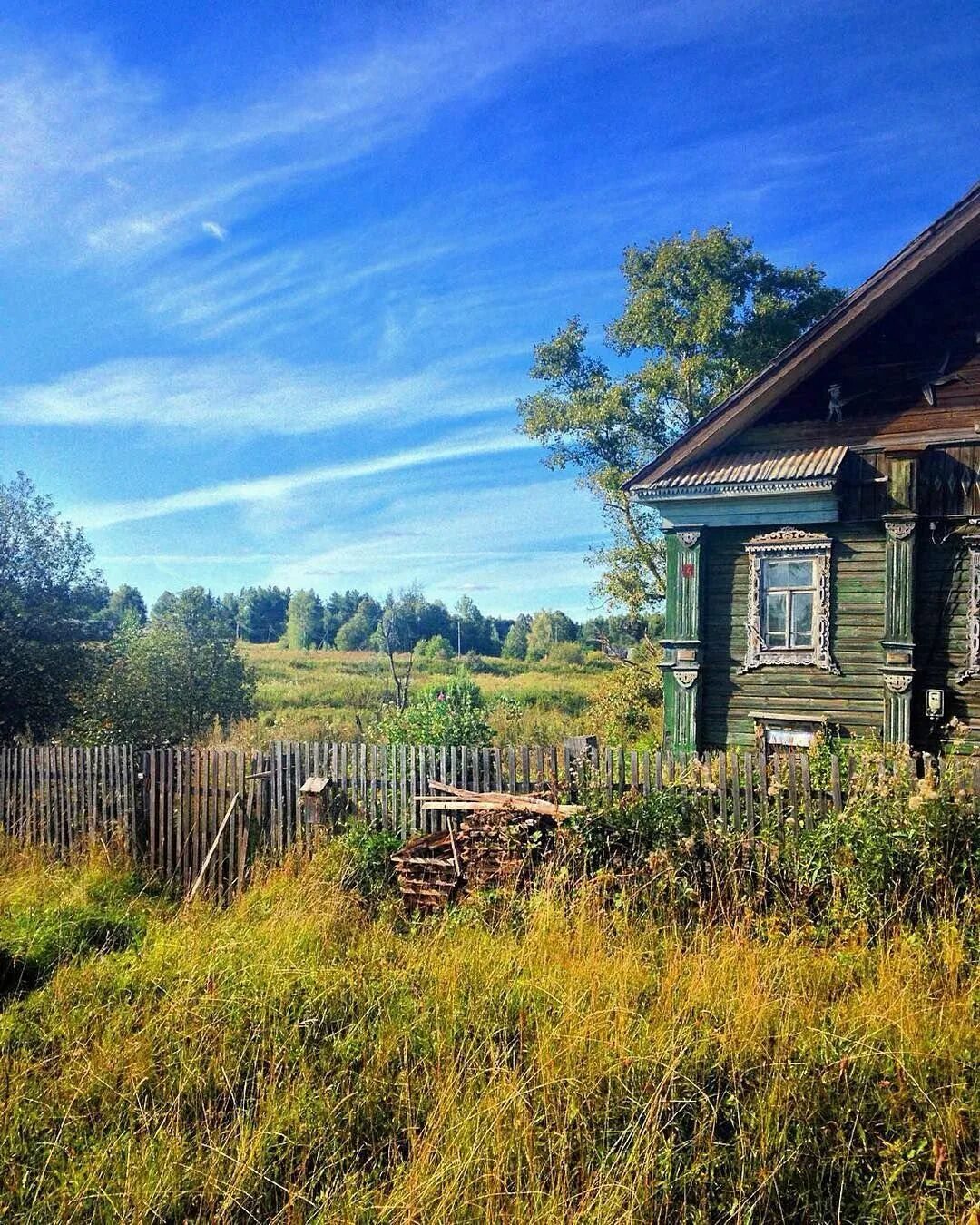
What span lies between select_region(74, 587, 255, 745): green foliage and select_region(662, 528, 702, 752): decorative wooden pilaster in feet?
32.3

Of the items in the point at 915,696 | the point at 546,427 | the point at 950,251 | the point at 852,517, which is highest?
the point at 546,427

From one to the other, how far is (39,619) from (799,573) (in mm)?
12791

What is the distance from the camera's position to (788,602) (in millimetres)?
11070

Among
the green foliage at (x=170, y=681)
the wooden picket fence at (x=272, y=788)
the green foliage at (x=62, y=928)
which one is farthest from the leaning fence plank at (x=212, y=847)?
the green foliage at (x=170, y=681)

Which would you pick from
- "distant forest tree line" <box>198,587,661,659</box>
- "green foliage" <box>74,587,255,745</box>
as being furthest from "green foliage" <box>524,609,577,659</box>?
"green foliage" <box>74,587,255,745</box>

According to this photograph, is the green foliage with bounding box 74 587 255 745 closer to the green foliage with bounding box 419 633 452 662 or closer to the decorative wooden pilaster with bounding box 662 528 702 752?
the decorative wooden pilaster with bounding box 662 528 702 752

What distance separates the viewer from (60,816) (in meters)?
10.4

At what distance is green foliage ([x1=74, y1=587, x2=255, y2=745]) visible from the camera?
1491 centimetres

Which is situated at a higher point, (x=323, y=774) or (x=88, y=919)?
(x=323, y=774)

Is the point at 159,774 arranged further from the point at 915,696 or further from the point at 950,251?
the point at 950,251

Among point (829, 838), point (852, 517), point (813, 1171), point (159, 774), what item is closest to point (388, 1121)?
point (813, 1171)

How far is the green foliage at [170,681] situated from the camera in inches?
587

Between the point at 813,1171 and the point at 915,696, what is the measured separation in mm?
8201

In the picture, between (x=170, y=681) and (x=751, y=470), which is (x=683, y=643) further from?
(x=170, y=681)
